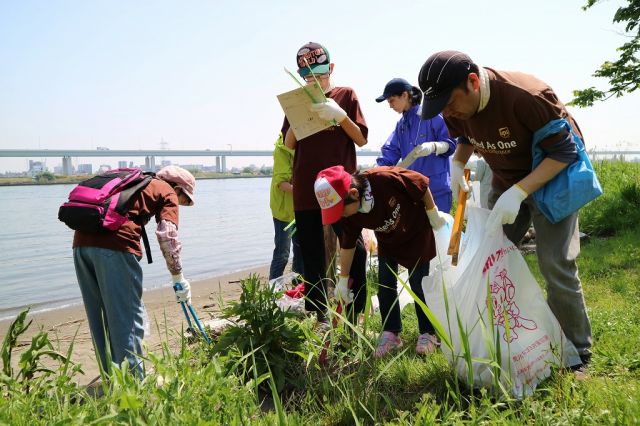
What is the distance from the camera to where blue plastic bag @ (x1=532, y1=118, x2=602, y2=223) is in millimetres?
2236

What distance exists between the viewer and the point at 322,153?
3.37 meters

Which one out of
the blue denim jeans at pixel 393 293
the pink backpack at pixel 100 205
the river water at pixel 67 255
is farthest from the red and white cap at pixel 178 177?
the river water at pixel 67 255

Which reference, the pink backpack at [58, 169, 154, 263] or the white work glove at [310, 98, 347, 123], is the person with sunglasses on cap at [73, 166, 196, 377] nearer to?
the pink backpack at [58, 169, 154, 263]

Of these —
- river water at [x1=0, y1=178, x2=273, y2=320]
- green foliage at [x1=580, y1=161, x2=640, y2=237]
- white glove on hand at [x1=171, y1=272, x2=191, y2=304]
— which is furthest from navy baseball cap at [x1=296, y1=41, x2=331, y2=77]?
river water at [x1=0, y1=178, x2=273, y2=320]

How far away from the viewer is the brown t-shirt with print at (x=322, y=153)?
336 cm

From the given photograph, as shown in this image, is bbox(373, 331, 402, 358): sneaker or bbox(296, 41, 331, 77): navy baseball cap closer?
bbox(373, 331, 402, 358): sneaker

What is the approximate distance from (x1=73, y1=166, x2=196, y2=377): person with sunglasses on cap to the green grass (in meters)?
0.46

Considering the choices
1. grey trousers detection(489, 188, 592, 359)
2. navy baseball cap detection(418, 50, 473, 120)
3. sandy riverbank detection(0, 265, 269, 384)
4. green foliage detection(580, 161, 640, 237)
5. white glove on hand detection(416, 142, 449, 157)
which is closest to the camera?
navy baseball cap detection(418, 50, 473, 120)

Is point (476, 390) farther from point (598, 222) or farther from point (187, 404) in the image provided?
point (598, 222)

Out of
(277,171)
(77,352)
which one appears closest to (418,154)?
(277,171)

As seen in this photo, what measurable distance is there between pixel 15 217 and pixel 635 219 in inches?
769

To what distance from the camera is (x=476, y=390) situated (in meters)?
2.35

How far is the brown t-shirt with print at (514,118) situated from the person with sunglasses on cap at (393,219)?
475mm

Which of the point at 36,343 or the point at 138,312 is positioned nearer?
the point at 36,343
